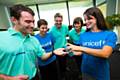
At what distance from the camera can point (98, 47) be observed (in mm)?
1888

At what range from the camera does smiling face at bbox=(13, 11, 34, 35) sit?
168cm

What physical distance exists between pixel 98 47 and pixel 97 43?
40 millimetres

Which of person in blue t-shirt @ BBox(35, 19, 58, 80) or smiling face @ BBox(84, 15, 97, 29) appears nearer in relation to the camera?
smiling face @ BBox(84, 15, 97, 29)

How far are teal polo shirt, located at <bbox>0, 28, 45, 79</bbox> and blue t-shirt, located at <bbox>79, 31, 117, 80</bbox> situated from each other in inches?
23.4

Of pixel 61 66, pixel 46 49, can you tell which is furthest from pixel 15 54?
pixel 61 66

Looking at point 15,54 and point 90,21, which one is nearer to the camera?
point 15,54

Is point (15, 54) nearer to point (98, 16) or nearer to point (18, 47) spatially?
point (18, 47)

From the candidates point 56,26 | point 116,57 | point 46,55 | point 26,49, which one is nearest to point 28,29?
point 26,49

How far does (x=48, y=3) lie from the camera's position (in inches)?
361

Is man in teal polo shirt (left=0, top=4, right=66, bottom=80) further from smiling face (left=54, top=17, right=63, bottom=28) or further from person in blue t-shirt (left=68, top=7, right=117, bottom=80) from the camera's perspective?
smiling face (left=54, top=17, right=63, bottom=28)

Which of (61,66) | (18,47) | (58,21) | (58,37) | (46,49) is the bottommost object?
(61,66)

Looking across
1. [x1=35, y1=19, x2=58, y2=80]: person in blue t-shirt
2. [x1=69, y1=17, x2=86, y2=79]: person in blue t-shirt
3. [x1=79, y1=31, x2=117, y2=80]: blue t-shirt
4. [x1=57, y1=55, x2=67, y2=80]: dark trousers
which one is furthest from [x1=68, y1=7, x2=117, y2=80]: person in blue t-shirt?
[x1=57, y1=55, x2=67, y2=80]: dark trousers

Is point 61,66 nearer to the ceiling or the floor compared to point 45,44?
nearer to the floor

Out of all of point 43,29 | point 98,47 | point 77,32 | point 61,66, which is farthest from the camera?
point 61,66
